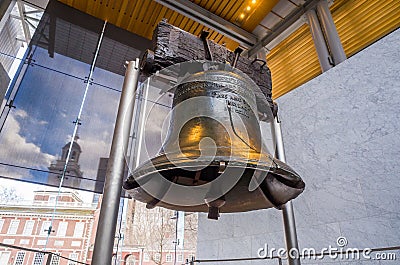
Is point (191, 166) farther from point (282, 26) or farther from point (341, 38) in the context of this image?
point (282, 26)

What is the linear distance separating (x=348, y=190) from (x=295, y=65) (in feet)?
6.26

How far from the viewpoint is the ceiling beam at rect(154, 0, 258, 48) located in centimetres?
300

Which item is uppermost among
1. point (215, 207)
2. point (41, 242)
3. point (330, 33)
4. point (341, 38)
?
point (341, 38)

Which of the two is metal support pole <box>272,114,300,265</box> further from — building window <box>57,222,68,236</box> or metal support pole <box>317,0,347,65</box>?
building window <box>57,222,68,236</box>

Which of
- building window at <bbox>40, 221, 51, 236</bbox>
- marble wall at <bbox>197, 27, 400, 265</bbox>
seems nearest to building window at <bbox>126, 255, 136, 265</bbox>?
building window at <bbox>40, 221, 51, 236</bbox>

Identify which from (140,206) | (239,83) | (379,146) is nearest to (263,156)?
(239,83)

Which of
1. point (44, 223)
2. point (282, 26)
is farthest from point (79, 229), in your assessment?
point (282, 26)

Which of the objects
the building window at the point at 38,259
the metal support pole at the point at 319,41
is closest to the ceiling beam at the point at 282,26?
the metal support pole at the point at 319,41

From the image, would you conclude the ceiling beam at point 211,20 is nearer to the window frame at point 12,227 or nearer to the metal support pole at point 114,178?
the metal support pole at point 114,178

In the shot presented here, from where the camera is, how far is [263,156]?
2.71ft

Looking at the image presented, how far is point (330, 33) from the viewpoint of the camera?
2.63 m

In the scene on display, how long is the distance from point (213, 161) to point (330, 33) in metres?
2.56

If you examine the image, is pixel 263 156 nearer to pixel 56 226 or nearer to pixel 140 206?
pixel 56 226

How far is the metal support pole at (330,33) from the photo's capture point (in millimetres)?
2459
